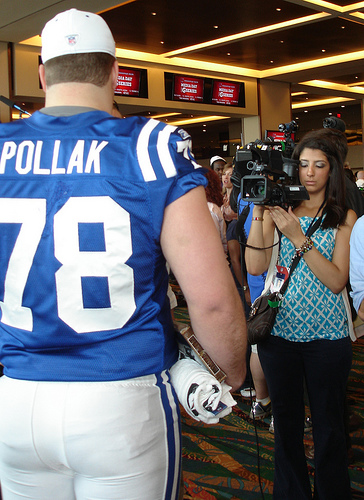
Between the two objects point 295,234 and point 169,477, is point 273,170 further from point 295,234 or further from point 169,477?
point 169,477

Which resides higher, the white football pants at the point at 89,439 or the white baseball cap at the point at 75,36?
the white baseball cap at the point at 75,36

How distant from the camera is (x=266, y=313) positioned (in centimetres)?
215

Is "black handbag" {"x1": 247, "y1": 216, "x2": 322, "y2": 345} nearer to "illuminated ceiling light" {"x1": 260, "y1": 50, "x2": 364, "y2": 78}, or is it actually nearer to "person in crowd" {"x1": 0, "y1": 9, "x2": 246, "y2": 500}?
"person in crowd" {"x1": 0, "y1": 9, "x2": 246, "y2": 500}

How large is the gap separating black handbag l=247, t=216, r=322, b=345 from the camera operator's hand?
0.07 meters

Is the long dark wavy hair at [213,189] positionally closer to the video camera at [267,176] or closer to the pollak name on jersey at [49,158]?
the video camera at [267,176]

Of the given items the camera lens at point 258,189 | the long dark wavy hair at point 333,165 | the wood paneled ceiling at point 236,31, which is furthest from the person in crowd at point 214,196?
the wood paneled ceiling at point 236,31

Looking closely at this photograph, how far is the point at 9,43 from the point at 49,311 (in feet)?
24.2

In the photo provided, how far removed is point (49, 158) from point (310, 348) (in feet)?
4.72

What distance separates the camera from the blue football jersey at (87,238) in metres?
1.03

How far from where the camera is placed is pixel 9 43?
24.3 feet

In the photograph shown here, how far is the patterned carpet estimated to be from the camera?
8.48 feet

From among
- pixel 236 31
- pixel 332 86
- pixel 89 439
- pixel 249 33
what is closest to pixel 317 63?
pixel 249 33

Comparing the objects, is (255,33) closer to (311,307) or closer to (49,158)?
(311,307)

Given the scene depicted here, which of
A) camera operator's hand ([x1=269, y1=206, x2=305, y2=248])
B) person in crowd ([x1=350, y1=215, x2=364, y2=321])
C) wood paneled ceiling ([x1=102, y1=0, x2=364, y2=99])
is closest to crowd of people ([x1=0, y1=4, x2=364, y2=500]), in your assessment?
person in crowd ([x1=350, y1=215, x2=364, y2=321])
